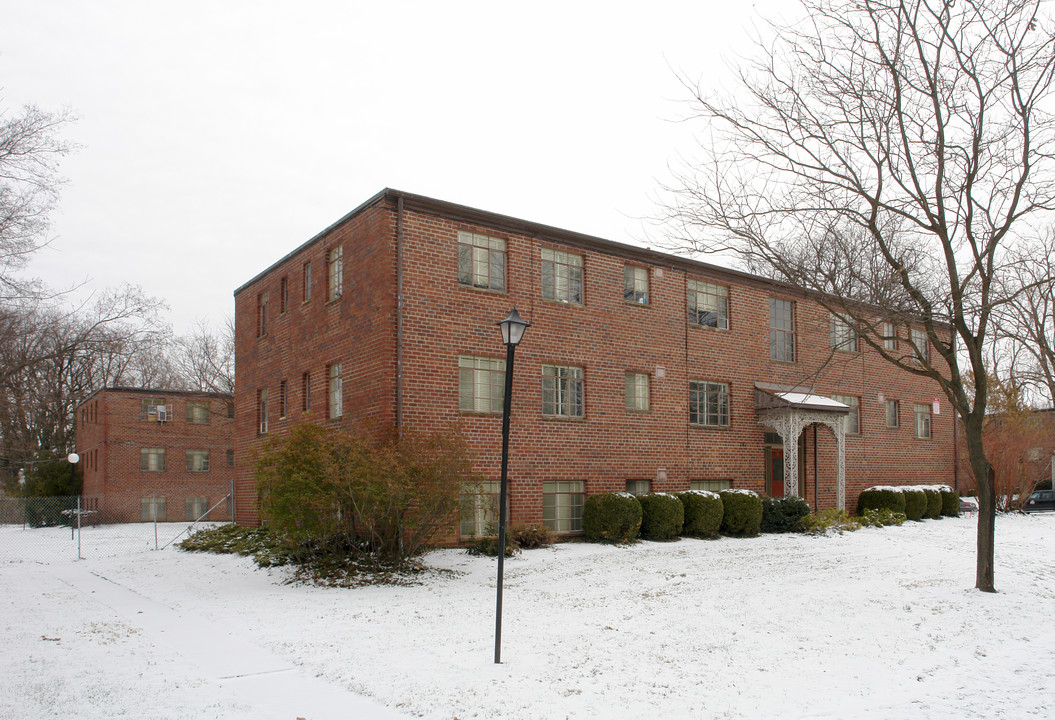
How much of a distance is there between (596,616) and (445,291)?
8.56m

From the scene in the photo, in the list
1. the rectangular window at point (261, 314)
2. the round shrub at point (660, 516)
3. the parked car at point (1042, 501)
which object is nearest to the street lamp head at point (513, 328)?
the round shrub at point (660, 516)

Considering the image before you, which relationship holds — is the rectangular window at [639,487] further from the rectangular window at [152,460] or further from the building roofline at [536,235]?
the rectangular window at [152,460]

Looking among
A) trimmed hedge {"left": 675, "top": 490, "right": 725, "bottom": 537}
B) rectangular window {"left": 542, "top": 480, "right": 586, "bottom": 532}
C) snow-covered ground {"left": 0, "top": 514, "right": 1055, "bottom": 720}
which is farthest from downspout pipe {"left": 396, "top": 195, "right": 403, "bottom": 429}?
trimmed hedge {"left": 675, "top": 490, "right": 725, "bottom": 537}

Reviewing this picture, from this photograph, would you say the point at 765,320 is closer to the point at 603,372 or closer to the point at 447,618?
the point at 603,372

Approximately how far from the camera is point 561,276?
64.9 ft

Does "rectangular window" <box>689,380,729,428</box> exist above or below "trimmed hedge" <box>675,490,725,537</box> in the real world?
above

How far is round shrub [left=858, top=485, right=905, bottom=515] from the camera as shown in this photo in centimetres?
2445

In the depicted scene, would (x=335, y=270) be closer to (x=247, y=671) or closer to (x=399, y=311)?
(x=399, y=311)

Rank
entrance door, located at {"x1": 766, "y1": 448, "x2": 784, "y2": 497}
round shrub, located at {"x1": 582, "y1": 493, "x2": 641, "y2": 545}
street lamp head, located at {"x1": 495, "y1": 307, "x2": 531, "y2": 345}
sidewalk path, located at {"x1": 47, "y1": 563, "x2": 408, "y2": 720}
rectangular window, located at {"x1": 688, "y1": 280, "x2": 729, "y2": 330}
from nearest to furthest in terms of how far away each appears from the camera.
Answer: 1. sidewalk path, located at {"x1": 47, "y1": 563, "x2": 408, "y2": 720}
2. street lamp head, located at {"x1": 495, "y1": 307, "x2": 531, "y2": 345}
3. round shrub, located at {"x1": 582, "y1": 493, "x2": 641, "y2": 545}
4. rectangular window, located at {"x1": 688, "y1": 280, "x2": 729, "y2": 330}
5. entrance door, located at {"x1": 766, "y1": 448, "x2": 784, "y2": 497}

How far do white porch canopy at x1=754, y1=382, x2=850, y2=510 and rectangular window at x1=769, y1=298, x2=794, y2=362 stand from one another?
3.34 feet

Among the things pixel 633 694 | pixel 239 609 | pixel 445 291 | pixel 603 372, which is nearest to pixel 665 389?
pixel 603 372

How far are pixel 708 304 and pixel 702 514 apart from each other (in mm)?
6221

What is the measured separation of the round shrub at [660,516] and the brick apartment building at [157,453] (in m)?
22.9

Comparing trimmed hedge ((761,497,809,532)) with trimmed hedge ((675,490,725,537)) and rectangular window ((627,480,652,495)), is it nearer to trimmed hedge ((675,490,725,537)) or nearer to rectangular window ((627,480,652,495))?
trimmed hedge ((675,490,725,537))
